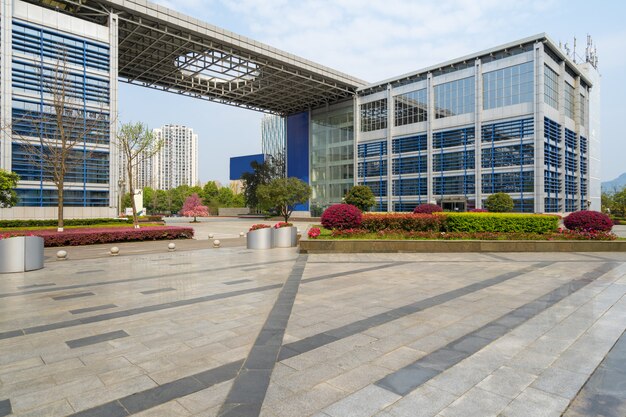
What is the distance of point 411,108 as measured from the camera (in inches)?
1999

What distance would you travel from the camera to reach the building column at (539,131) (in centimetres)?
3947

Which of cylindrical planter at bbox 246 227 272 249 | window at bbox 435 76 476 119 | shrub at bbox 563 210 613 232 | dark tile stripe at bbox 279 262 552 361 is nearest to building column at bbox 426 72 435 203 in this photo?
window at bbox 435 76 476 119

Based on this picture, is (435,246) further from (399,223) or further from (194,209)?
(194,209)

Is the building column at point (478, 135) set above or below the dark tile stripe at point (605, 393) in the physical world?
above

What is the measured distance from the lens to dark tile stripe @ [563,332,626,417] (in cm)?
340

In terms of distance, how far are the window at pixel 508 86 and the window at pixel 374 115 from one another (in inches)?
562

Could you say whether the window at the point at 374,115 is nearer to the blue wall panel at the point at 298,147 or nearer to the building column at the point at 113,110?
the blue wall panel at the point at 298,147

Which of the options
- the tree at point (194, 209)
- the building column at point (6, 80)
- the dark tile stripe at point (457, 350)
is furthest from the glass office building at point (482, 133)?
the building column at point (6, 80)

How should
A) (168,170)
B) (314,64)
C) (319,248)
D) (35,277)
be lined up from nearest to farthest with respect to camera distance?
(35,277), (319,248), (314,64), (168,170)

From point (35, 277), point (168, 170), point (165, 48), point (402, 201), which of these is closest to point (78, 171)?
point (165, 48)

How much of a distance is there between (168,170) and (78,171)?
126064mm

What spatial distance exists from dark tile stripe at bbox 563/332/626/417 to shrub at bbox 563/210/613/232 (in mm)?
15523

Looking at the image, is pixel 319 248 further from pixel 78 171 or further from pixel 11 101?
pixel 11 101

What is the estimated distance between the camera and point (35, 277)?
10.5 metres
